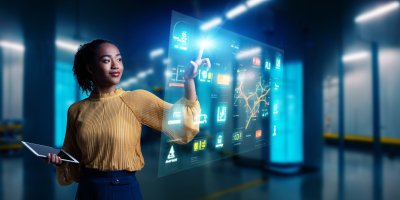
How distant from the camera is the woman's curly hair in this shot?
124cm

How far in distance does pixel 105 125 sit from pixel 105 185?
24 centimetres

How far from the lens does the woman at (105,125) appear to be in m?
1.20

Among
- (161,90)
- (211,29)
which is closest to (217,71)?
(211,29)

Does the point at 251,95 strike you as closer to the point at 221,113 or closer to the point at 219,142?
the point at 221,113

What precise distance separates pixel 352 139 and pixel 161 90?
3.75m

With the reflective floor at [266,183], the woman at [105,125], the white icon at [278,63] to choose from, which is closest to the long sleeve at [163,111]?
the woman at [105,125]

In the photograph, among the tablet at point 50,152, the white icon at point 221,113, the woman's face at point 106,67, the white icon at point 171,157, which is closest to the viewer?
the tablet at point 50,152

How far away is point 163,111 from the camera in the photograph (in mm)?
1367

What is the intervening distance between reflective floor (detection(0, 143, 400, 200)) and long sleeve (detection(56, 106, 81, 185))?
100cm

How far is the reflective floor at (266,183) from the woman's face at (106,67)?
113cm

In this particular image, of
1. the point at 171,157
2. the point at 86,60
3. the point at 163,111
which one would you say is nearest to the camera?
the point at 86,60

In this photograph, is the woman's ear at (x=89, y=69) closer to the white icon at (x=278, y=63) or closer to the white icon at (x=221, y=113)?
the white icon at (x=221, y=113)

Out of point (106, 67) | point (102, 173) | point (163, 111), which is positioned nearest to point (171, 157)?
point (163, 111)

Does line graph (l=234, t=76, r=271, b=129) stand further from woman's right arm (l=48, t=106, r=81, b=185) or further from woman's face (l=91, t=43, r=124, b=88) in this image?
woman's right arm (l=48, t=106, r=81, b=185)
